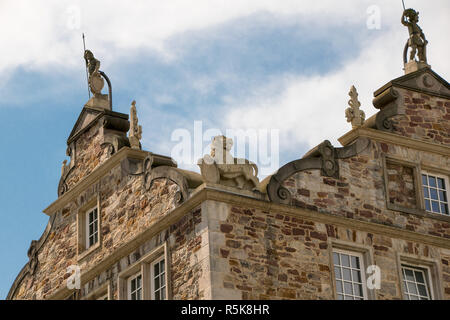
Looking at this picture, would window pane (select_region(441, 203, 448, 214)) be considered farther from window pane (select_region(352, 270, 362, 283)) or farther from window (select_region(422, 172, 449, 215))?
window pane (select_region(352, 270, 362, 283))

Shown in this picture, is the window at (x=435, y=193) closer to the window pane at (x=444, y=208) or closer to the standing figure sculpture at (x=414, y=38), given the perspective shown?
the window pane at (x=444, y=208)

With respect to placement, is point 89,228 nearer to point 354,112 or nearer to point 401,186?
point 354,112

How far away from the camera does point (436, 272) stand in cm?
3406

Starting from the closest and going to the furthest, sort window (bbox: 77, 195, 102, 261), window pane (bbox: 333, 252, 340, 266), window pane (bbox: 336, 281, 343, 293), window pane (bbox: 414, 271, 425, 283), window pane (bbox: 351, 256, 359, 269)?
window pane (bbox: 336, 281, 343, 293) < window pane (bbox: 333, 252, 340, 266) < window pane (bbox: 351, 256, 359, 269) < window pane (bbox: 414, 271, 425, 283) < window (bbox: 77, 195, 102, 261)

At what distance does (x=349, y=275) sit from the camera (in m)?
33.0

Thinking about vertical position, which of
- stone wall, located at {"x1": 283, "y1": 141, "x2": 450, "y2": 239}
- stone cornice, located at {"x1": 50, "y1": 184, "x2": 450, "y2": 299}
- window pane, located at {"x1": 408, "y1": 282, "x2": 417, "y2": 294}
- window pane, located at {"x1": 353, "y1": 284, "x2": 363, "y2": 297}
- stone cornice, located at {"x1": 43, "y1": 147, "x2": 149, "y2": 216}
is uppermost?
stone cornice, located at {"x1": 43, "y1": 147, "x2": 149, "y2": 216}

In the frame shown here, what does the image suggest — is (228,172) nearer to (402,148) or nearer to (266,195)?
(266,195)

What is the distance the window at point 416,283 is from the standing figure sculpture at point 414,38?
21.1 ft

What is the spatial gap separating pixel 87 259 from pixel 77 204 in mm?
1977

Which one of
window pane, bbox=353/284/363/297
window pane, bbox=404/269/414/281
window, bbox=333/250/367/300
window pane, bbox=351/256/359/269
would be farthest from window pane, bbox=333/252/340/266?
window pane, bbox=404/269/414/281

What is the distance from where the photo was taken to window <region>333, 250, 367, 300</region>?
3269 centimetres

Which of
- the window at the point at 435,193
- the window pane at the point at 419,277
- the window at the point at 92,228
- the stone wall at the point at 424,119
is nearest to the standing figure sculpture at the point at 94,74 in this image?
the window at the point at 92,228

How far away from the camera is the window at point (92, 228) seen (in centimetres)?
3584

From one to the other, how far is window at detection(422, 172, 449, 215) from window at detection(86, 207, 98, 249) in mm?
8303
